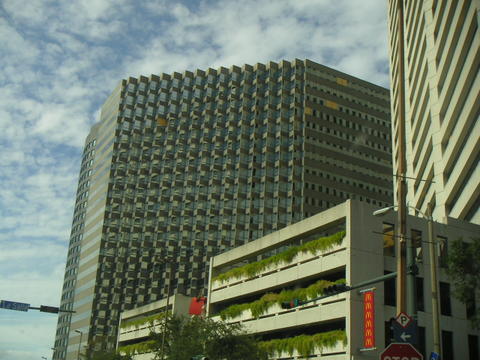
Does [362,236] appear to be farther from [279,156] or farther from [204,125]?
[204,125]

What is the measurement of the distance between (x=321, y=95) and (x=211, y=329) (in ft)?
307

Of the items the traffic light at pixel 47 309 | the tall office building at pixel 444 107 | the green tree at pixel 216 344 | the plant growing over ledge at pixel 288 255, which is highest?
the tall office building at pixel 444 107

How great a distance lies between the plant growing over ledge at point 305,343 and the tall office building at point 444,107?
1283cm

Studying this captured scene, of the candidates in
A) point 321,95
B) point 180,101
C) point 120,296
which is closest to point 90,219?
point 120,296

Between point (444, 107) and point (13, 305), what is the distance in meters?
44.5

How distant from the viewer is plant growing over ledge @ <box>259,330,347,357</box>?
42737 millimetres

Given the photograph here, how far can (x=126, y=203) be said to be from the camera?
135 m

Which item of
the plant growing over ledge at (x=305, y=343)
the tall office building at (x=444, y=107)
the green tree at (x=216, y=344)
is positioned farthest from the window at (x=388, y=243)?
the green tree at (x=216, y=344)

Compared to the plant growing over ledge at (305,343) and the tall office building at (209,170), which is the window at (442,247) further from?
the tall office building at (209,170)

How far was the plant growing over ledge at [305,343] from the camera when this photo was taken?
42.7 m

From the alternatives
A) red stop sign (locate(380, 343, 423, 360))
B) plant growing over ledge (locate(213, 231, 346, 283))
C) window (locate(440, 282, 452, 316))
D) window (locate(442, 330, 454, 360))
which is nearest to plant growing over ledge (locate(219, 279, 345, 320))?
plant growing over ledge (locate(213, 231, 346, 283))

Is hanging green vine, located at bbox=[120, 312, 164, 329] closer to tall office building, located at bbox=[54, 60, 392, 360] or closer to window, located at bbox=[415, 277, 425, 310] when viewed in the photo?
tall office building, located at bbox=[54, 60, 392, 360]

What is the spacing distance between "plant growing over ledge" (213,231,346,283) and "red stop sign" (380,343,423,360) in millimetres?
30903

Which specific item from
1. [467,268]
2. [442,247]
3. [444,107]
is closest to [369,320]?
[442,247]
